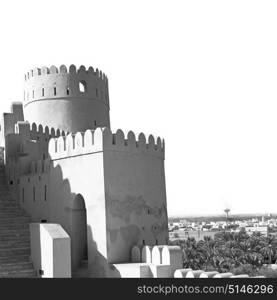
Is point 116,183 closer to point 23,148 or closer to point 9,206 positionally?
point 9,206

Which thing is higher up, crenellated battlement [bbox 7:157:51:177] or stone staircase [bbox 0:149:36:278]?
crenellated battlement [bbox 7:157:51:177]

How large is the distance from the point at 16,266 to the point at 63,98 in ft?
30.4

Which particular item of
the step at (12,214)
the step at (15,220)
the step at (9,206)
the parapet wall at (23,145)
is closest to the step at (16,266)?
the step at (15,220)

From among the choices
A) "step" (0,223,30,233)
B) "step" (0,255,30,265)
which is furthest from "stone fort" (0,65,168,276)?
"step" (0,255,30,265)

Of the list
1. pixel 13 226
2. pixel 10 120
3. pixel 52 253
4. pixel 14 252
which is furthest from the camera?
pixel 10 120

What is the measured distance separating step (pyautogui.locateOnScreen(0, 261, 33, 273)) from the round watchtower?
8195 mm

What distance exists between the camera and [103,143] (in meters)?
14.9

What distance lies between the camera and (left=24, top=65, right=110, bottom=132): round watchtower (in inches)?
852

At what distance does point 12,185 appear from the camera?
61.0ft

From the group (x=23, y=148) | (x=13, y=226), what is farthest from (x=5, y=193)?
(x=13, y=226)

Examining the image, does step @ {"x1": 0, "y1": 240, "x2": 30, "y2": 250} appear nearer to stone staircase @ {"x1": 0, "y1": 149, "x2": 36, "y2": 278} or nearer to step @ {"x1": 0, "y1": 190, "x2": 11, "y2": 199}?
stone staircase @ {"x1": 0, "y1": 149, "x2": 36, "y2": 278}
